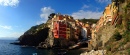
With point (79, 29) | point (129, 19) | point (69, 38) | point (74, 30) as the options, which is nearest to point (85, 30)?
point (79, 29)

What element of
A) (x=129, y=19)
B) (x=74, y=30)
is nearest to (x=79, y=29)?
(x=74, y=30)

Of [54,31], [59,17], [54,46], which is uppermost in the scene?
[59,17]

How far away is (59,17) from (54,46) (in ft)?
123

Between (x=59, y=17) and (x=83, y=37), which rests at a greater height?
(x=59, y=17)

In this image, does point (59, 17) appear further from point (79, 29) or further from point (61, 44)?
point (61, 44)

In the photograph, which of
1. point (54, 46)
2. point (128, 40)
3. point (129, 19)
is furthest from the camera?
point (54, 46)

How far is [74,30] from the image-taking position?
5074 inches

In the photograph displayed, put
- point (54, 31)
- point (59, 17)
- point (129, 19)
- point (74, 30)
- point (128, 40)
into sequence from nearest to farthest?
point (128, 40) → point (129, 19) → point (54, 31) → point (74, 30) → point (59, 17)

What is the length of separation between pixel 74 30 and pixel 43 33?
67.8ft

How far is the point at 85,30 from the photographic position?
14300 cm

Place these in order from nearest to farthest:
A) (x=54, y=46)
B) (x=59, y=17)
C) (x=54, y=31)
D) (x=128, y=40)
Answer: (x=128, y=40) < (x=54, y=46) < (x=54, y=31) < (x=59, y=17)

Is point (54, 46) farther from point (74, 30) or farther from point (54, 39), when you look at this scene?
point (74, 30)

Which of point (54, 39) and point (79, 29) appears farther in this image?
point (79, 29)

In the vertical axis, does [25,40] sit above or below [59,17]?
below
